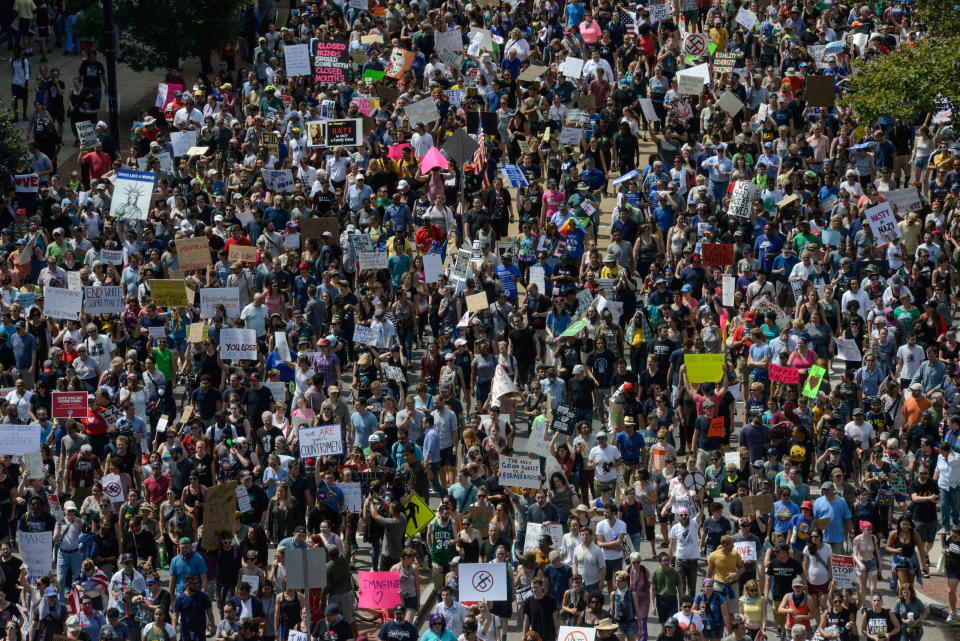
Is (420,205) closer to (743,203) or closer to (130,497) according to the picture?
(743,203)

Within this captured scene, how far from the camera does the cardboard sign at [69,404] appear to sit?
87.9 ft

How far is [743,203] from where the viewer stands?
3111cm

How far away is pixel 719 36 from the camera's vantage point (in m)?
38.7

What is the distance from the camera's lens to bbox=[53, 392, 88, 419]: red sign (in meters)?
26.8

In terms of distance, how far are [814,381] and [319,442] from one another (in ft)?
21.6

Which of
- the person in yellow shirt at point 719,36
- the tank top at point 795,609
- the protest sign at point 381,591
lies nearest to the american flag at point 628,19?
the person in yellow shirt at point 719,36

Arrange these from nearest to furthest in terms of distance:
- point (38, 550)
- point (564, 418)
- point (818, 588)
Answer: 1. point (818, 588)
2. point (38, 550)
3. point (564, 418)

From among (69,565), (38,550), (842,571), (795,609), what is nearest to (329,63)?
(38,550)

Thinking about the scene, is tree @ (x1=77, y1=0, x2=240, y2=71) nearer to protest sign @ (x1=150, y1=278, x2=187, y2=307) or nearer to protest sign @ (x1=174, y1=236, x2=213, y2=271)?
protest sign @ (x1=174, y1=236, x2=213, y2=271)

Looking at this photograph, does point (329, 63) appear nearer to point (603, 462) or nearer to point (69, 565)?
point (603, 462)

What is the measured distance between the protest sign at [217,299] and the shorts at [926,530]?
1018 centimetres

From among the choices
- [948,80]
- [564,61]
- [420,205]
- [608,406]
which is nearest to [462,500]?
[608,406]

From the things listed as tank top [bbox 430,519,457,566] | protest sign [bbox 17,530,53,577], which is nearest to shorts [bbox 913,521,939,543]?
tank top [bbox 430,519,457,566]

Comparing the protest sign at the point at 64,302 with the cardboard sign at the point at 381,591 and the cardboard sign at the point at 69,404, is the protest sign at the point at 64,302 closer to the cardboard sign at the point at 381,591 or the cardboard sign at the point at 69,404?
the cardboard sign at the point at 69,404
